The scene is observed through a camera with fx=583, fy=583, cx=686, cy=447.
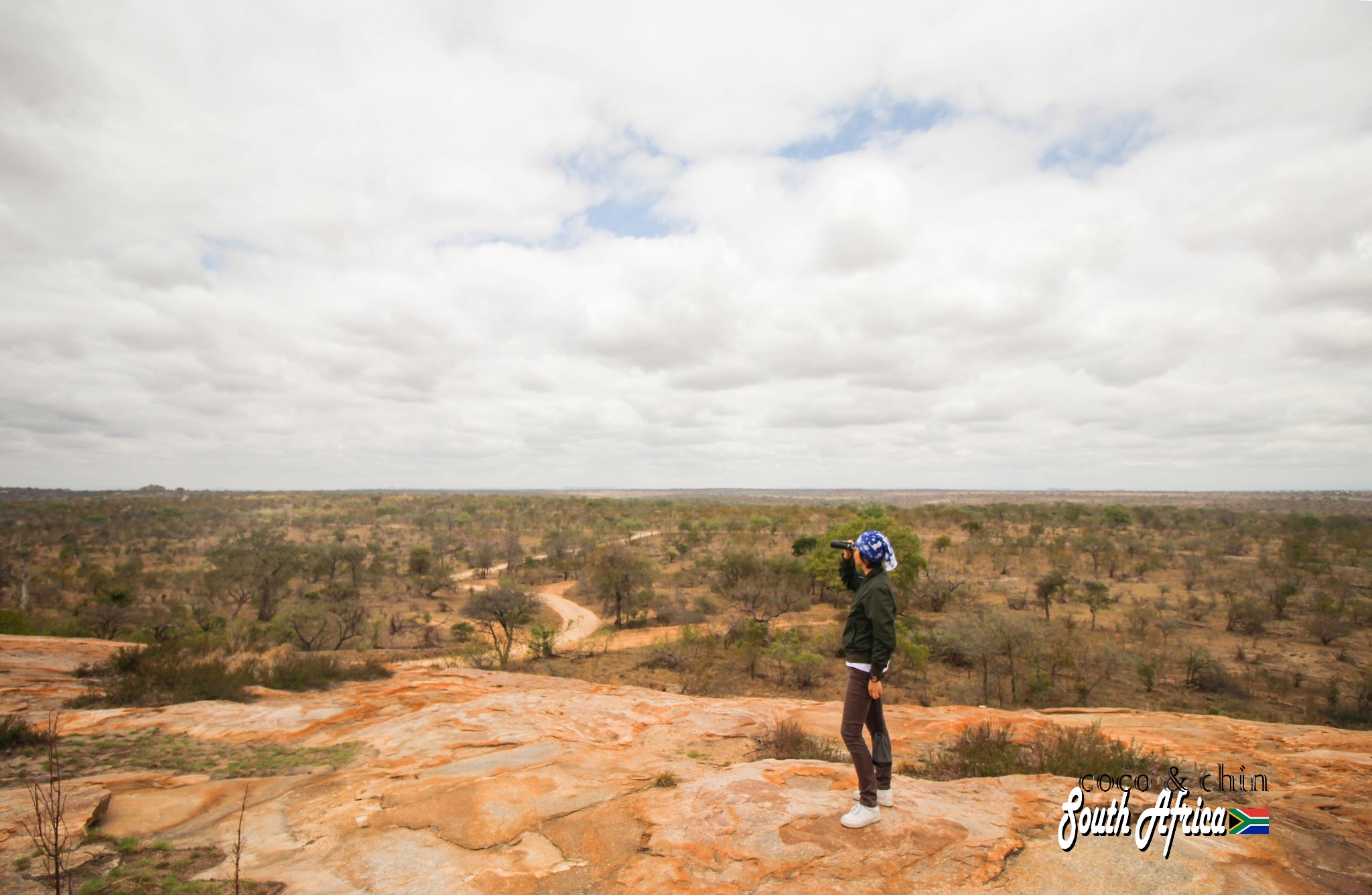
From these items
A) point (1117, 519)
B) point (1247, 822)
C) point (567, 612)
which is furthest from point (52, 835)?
point (1117, 519)

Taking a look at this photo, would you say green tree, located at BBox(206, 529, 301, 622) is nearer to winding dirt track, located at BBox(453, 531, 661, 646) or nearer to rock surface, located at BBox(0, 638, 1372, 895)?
winding dirt track, located at BBox(453, 531, 661, 646)

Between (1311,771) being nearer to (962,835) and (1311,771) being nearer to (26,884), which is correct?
(962,835)

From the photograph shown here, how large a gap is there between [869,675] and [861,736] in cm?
48

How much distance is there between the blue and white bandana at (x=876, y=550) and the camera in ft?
16.9

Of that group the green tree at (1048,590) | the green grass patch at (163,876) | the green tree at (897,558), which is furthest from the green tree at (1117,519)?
the green grass patch at (163,876)

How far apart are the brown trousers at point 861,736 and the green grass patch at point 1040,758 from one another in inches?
120

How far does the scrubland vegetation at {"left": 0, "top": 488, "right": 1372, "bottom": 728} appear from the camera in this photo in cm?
1548

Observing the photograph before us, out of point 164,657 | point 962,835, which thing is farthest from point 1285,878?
point 164,657

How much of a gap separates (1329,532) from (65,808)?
6795 cm

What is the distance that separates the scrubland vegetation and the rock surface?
4921mm

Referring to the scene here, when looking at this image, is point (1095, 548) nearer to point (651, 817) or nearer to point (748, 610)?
point (748, 610)

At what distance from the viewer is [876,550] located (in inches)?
206

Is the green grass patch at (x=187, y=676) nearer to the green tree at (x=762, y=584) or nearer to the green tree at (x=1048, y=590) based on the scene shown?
the green tree at (x=762, y=584)

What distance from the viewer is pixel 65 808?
Result: 515cm
